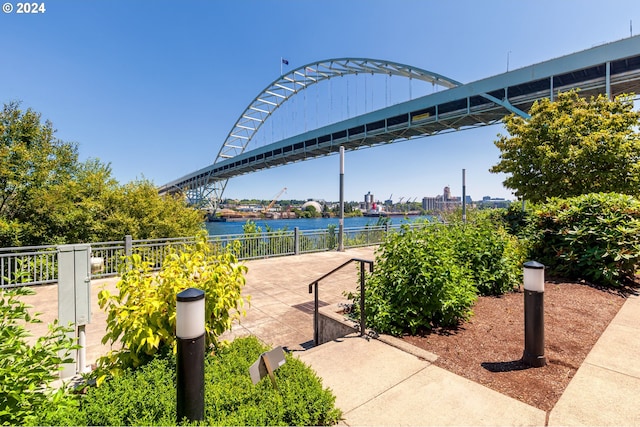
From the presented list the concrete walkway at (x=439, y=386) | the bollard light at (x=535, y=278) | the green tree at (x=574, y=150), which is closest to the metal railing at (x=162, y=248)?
the bollard light at (x=535, y=278)

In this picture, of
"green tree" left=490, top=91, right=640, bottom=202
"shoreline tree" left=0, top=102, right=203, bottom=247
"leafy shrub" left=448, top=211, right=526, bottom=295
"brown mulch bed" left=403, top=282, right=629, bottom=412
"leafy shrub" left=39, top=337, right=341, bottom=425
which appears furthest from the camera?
"shoreline tree" left=0, top=102, right=203, bottom=247

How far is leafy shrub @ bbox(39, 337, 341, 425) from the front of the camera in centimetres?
176

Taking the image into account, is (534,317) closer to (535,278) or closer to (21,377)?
(535,278)

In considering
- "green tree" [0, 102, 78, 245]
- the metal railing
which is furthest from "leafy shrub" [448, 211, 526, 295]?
"green tree" [0, 102, 78, 245]

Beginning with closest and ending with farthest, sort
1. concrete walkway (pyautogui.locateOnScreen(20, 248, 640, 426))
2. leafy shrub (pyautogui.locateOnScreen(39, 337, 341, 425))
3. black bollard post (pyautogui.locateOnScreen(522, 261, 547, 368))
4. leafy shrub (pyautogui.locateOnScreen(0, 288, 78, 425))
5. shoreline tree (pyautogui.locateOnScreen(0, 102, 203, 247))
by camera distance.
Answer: leafy shrub (pyautogui.locateOnScreen(0, 288, 78, 425)) → leafy shrub (pyautogui.locateOnScreen(39, 337, 341, 425)) → concrete walkway (pyautogui.locateOnScreen(20, 248, 640, 426)) → black bollard post (pyautogui.locateOnScreen(522, 261, 547, 368)) → shoreline tree (pyautogui.locateOnScreen(0, 102, 203, 247))

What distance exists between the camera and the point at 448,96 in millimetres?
20250

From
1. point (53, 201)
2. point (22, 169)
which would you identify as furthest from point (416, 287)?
point (22, 169)

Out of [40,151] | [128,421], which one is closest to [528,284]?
[128,421]

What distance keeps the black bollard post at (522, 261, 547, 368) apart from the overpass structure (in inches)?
566

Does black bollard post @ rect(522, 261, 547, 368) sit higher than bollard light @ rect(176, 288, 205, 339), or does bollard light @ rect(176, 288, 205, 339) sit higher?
bollard light @ rect(176, 288, 205, 339)

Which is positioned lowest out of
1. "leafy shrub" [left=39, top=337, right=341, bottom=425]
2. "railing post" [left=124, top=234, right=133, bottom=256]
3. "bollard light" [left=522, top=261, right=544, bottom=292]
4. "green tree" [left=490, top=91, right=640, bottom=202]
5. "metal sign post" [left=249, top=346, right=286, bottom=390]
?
"leafy shrub" [left=39, top=337, right=341, bottom=425]

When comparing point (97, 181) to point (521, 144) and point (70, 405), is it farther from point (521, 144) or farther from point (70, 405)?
point (521, 144)

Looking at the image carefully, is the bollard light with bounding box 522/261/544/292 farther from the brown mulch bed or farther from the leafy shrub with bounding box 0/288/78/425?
the leafy shrub with bounding box 0/288/78/425

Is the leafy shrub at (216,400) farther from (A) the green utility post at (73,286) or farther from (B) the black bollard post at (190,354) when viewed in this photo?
(A) the green utility post at (73,286)
